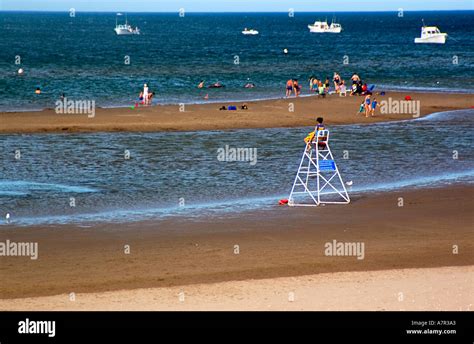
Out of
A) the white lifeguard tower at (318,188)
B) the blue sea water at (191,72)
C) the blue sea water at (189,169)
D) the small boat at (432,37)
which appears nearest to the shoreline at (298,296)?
the blue sea water at (189,169)

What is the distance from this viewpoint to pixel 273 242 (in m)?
16.3

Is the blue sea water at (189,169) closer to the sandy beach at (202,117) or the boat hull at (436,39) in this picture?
the sandy beach at (202,117)

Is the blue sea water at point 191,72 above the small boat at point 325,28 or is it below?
below

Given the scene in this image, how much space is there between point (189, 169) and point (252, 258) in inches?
395

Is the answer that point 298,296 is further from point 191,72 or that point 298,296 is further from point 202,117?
point 191,72

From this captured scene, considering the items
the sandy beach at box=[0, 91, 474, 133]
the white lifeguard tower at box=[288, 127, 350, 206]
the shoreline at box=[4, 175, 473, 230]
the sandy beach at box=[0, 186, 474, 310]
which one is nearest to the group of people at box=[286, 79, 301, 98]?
the sandy beach at box=[0, 91, 474, 133]

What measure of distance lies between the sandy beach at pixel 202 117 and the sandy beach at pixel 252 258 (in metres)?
15.8

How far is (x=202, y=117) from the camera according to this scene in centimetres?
3703

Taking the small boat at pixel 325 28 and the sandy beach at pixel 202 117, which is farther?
the small boat at pixel 325 28

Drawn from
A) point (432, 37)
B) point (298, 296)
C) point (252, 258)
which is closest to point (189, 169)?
point (252, 258)

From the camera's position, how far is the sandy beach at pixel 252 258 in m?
12.8
